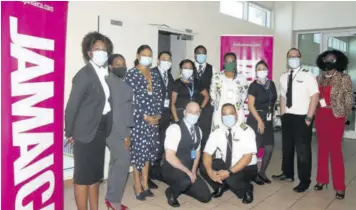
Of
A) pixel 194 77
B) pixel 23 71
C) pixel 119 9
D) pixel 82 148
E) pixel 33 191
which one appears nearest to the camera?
pixel 23 71

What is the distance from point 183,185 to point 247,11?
207 inches

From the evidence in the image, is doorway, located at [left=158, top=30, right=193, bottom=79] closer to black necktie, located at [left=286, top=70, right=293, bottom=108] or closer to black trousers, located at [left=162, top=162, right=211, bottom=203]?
black necktie, located at [left=286, top=70, right=293, bottom=108]

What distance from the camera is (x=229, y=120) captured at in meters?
3.04

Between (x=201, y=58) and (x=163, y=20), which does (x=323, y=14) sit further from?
(x=201, y=58)

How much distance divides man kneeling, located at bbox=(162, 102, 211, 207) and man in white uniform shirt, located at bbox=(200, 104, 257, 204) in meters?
0.13

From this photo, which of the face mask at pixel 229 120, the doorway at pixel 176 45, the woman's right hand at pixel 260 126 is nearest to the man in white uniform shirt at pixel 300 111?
the woman's right hand at pixel 260 126

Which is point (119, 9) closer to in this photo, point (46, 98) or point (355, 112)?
point (46, 98)

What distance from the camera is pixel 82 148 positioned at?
7.04ft

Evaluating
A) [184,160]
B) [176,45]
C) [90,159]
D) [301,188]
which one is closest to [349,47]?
[176,45]

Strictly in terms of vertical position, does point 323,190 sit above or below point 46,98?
below

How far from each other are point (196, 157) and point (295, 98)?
4.08ft

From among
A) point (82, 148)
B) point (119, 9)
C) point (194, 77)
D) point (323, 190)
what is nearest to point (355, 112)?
point (323, 190)

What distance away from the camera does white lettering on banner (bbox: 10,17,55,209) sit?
1820mm

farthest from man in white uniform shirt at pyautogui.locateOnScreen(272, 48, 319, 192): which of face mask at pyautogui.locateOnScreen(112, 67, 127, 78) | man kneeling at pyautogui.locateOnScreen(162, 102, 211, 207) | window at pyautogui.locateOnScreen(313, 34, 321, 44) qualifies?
window at pyautogui.locateOnScreen(313, 34, 321, 44)
